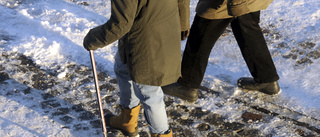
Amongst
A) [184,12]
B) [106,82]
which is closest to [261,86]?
[184,12]

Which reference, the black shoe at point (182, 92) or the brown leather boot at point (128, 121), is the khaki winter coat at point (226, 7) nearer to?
the black shoe at point (182, 92)

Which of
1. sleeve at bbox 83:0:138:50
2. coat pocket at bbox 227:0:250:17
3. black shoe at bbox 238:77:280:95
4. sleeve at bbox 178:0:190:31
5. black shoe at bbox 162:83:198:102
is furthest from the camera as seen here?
black shoe at bbox 238:77:280:95

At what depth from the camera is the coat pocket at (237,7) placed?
10.4ft

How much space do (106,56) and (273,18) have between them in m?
2.45

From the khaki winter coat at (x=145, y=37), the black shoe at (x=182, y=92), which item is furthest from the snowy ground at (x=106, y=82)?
the khaki winter coat at (x=145, y=37)

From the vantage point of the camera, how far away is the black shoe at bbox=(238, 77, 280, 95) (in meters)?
3.90

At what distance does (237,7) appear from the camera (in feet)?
10.4

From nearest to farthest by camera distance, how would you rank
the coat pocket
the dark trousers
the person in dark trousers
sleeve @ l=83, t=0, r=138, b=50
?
sleeve @ l=83, t=0, r=138, b=50 → the coat pocket → the person in dark trousers → the dark trousers

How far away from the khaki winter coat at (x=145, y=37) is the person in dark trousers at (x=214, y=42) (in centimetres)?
80

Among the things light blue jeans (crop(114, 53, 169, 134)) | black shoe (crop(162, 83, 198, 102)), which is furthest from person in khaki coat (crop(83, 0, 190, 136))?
black shoe (crop(162, 83, 198, 102))

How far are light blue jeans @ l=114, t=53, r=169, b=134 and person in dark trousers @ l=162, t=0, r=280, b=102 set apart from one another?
0.74 metres

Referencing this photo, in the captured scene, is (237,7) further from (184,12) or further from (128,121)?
(128,121)

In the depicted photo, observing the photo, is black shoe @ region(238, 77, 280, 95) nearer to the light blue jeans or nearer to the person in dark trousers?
the person in dark trousers

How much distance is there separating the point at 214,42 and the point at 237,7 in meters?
0.53
